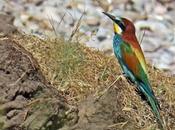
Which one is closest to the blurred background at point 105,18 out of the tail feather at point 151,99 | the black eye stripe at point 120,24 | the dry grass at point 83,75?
the black eye stripe at point 120,24

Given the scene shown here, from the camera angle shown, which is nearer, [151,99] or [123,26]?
[151,99]

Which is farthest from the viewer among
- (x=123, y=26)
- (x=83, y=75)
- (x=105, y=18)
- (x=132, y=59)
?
(x=105, y=18)

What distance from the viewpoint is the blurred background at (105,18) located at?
9.34 meters

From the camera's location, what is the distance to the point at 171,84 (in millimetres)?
5293

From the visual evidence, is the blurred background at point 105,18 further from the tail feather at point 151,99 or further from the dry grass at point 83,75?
the tail feather at point 151,99

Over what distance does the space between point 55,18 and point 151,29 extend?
145 centimetres

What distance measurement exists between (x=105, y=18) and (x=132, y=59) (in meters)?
4.96

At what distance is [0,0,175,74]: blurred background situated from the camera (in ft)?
30.6

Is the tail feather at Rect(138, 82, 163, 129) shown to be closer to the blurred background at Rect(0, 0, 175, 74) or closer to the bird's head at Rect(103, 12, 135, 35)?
the bird's head at Rect(103, 12, 135, 35)

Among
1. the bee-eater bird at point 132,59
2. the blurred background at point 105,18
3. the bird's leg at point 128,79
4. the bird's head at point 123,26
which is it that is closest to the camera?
the bee-eater bird at point 132,59

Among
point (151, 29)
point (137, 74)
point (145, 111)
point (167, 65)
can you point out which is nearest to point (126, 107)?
point (145, 111)

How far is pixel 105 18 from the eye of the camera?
1015 centimetres

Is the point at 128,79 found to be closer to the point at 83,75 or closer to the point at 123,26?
the point at 83,75

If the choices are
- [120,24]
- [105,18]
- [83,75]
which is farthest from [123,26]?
[105,18]
